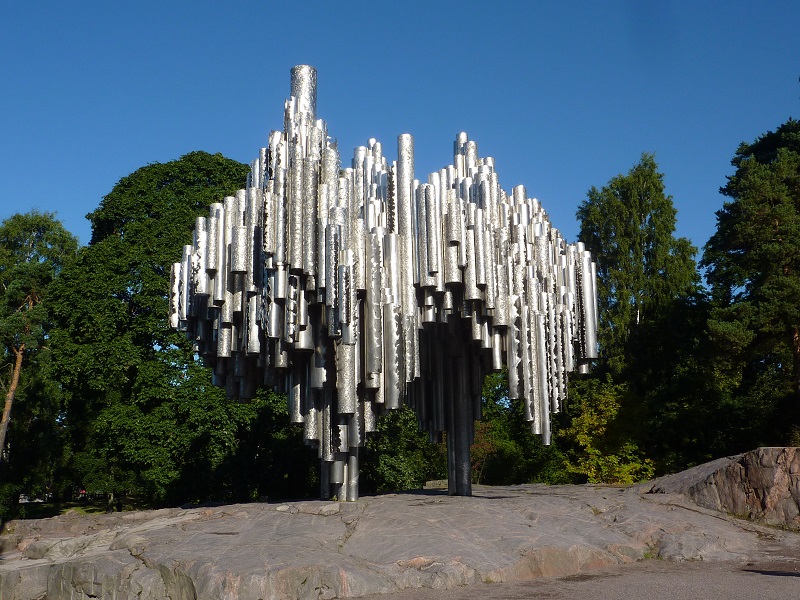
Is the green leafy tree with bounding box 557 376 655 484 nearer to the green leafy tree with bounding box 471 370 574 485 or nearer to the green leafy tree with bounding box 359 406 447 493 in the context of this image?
the green leafy tree with bounding box 471 370 574 485

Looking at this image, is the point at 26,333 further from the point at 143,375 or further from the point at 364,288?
the point at 364,288

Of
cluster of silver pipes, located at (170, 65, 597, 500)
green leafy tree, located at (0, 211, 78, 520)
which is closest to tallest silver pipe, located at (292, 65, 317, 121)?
cluster of silver pipes, located at (170, 65, 597, 500)

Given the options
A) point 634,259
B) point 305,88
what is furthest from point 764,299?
point 305,88

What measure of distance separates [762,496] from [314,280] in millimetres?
10550

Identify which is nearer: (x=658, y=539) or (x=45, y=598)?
(x=45, y=598)

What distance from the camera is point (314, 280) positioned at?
15352 millimetres

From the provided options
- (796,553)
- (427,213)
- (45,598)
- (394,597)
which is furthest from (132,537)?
(796,553)

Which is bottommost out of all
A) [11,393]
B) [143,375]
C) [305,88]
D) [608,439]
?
[608,439]

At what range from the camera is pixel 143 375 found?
2614cm

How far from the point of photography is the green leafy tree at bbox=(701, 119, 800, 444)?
81.6ft

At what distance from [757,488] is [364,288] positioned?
961 centimetres

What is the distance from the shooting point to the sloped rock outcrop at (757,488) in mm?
16922

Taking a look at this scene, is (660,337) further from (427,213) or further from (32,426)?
(32,426)

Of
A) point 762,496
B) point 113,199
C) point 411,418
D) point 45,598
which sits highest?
point 113,199
